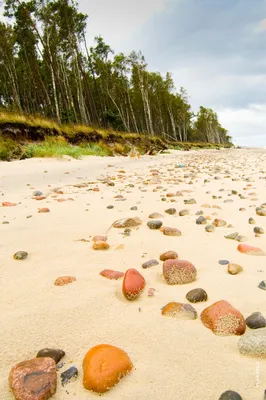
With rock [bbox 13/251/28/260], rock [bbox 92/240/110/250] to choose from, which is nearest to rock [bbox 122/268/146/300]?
rock [bbox 92/240/110/250]

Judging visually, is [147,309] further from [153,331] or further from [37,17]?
[37,17]

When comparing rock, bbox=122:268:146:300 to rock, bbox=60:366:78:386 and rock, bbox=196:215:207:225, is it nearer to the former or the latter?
rock, bbox=60:366:78:386

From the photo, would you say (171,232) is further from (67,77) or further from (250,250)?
(67,77)

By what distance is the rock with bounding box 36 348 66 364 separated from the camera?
2.73 ft

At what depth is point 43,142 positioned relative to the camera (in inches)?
428

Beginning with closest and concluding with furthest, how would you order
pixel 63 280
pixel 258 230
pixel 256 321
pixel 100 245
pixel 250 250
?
pixel 256 321
pixel 63 280
pixel 250 250
pixel 100 245
pixel 258 230

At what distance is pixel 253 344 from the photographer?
0.84 meters

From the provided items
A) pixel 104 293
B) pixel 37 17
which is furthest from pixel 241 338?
pixel 37 17

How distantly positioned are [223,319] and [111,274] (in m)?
0.62

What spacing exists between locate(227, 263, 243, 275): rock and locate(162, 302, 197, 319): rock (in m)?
0.41

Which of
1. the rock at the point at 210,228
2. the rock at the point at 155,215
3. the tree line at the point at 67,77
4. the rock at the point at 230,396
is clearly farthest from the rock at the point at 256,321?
the tree line at the point at 67,77

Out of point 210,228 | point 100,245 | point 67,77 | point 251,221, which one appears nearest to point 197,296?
point 100,245

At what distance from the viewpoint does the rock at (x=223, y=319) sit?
95 cm

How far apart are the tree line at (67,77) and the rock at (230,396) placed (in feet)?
45.6
